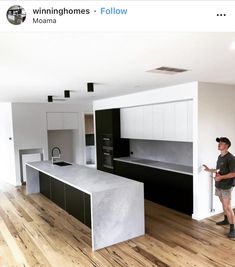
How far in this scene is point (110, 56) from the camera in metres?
2.53

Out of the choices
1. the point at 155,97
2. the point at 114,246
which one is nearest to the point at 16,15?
the point at 114,246

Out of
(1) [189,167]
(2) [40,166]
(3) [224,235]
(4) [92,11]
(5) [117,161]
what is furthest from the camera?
(5) [117,161]

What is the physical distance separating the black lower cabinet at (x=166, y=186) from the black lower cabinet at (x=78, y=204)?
1.74 metres

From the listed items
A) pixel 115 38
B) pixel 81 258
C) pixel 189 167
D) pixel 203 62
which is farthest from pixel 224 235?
pixel 115 38

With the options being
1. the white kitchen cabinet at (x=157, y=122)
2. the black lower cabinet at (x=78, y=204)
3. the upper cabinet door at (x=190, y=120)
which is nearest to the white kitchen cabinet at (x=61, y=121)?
the black lower cabinet at (x=78, y=204)

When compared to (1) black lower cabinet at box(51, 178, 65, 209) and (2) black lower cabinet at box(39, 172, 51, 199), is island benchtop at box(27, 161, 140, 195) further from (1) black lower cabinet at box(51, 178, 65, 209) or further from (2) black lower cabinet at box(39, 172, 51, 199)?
(2) black lower cabinet at box(39, 172, 51, 199)

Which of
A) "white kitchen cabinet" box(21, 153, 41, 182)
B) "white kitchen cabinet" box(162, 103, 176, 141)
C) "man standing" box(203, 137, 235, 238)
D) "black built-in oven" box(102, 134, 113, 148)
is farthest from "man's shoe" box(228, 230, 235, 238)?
"white kitchen cabinet" box(21, 153, 41, 182)

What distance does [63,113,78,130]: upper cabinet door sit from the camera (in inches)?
319

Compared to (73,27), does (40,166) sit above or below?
below

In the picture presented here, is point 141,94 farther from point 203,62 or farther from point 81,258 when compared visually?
point 81,258

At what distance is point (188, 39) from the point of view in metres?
2.04

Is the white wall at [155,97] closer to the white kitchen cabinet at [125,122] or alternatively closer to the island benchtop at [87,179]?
the white kitchen cabinet at [125,122]

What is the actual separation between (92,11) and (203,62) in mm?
1766

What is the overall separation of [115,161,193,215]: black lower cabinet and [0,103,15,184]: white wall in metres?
3.62
